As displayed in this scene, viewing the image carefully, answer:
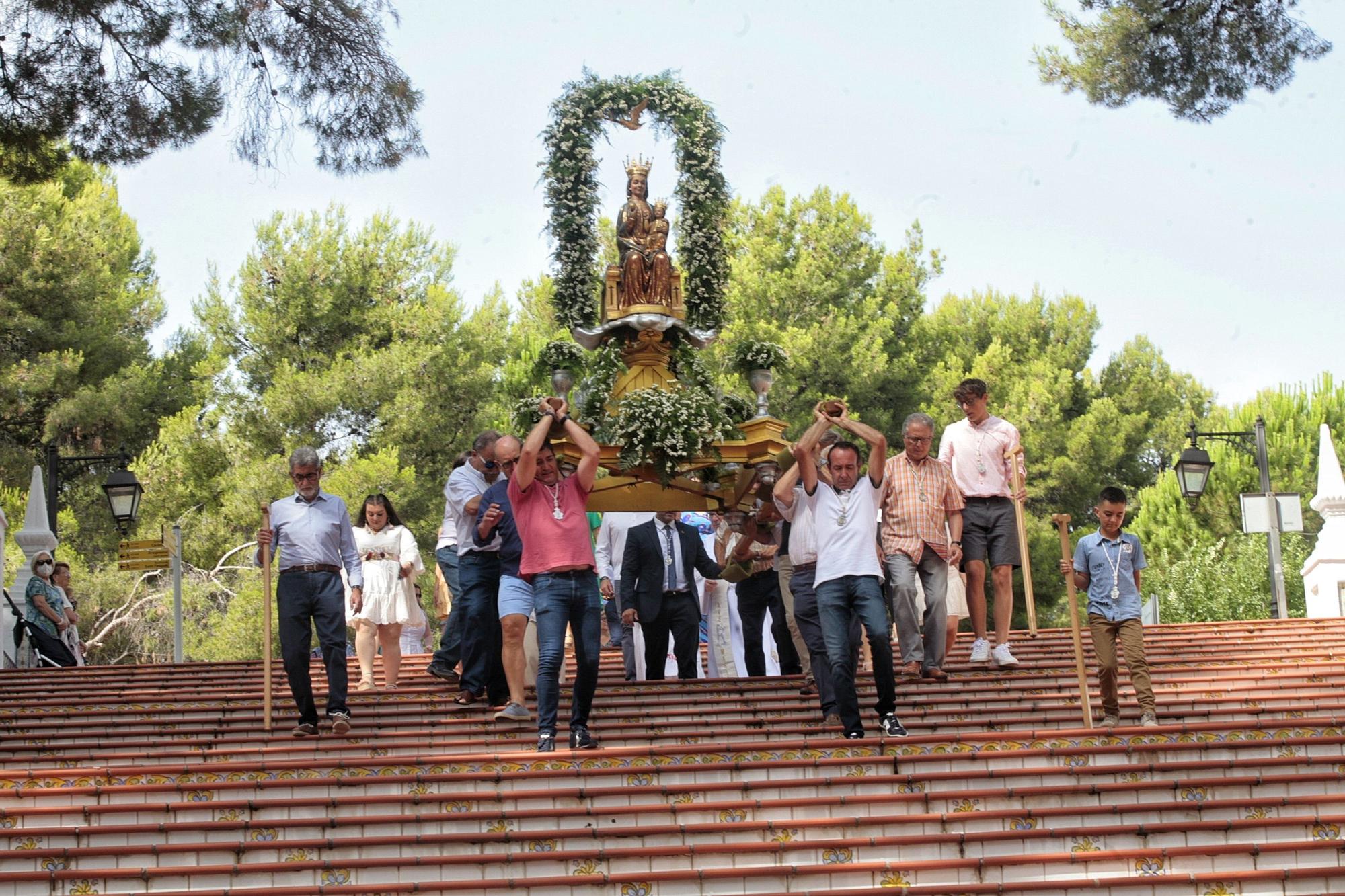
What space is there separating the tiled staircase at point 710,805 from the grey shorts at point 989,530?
1397 mm

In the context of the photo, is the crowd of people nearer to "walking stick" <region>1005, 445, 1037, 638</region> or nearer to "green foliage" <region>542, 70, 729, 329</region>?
"walking stick" <region>1005, 445, 1037, 638</region>

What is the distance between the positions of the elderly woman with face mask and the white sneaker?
30.1ft

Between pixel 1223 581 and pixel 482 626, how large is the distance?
95.4 feet

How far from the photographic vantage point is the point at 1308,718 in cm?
970

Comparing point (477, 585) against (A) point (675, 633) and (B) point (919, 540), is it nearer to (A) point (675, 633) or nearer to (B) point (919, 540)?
(A) point (675, 633)

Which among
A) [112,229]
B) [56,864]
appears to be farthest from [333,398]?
[56,864]

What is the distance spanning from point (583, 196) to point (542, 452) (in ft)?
30.0

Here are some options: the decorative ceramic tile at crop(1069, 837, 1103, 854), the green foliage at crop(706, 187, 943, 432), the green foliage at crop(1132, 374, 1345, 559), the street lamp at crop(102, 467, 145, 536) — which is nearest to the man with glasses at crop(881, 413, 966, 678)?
the decorative ceramic tile at crop(1069, 837, 1103, 854)

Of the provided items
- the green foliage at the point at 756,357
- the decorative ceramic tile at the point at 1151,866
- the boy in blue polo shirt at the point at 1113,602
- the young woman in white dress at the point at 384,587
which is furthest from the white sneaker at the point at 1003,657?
the green foliage at the point at 756,357

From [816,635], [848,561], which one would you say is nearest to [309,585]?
[816,635]

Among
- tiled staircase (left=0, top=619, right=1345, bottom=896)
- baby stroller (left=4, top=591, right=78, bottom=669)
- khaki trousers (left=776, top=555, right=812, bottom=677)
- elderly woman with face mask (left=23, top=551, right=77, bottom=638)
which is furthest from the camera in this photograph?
baby stroller (left=4, top=591, right=78, bottom=669)

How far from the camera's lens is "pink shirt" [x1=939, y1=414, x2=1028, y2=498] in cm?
1184

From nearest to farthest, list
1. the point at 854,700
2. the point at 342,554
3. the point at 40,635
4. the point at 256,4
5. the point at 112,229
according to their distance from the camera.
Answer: the point at 854,700, the point at 342,554, the point at 256,4, the point at 40,635, the point at 112,229

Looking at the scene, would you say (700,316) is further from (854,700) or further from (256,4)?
(854,700)
